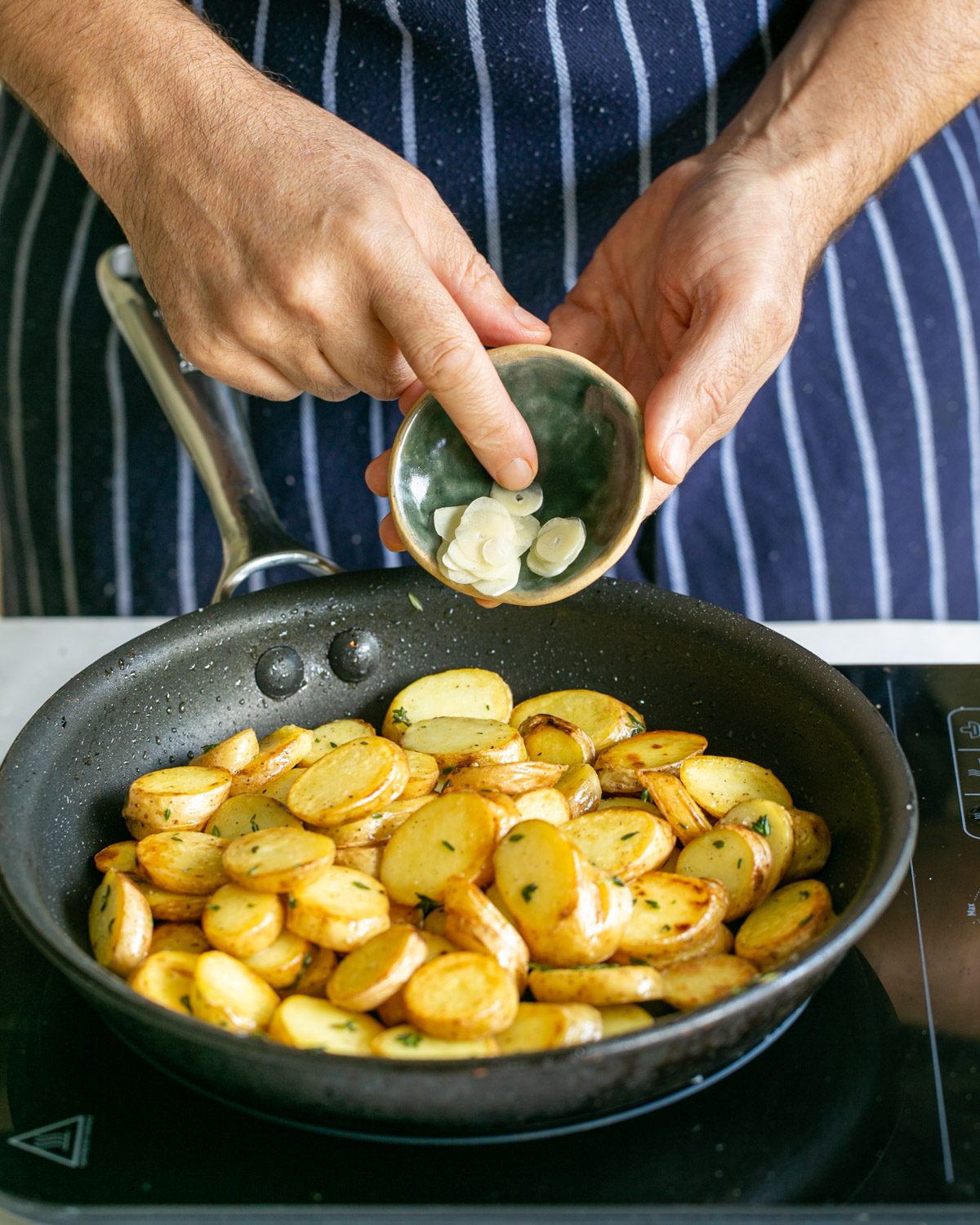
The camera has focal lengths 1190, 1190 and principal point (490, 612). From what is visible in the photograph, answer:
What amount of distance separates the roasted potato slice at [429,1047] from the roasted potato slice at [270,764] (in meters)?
0.39

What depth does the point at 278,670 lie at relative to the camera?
1.34 m

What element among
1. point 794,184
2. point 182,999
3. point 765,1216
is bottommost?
point 765,1216

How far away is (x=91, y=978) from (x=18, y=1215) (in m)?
0.20

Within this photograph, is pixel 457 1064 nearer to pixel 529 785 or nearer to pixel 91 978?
pixel 91 978

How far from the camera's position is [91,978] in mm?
818

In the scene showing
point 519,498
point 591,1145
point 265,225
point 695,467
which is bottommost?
point 591,1145

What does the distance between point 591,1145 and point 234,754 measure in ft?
1.75

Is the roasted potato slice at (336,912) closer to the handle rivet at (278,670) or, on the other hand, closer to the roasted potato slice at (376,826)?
the roasted potato slice at (376,826)

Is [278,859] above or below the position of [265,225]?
below

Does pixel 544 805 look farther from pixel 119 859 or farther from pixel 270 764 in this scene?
pixel 119 859

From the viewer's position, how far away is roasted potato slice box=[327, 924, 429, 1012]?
Answer: 880 millimetres

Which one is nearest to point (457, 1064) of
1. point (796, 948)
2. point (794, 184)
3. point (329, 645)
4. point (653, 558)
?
point (796, 948)

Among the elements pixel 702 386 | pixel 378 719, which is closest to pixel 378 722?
pixel 378 719

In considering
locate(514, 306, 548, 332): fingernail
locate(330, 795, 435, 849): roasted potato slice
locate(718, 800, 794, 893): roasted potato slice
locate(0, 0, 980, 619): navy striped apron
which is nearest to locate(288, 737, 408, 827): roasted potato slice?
locate(330, 795, 435, 849): roasted potato slice
